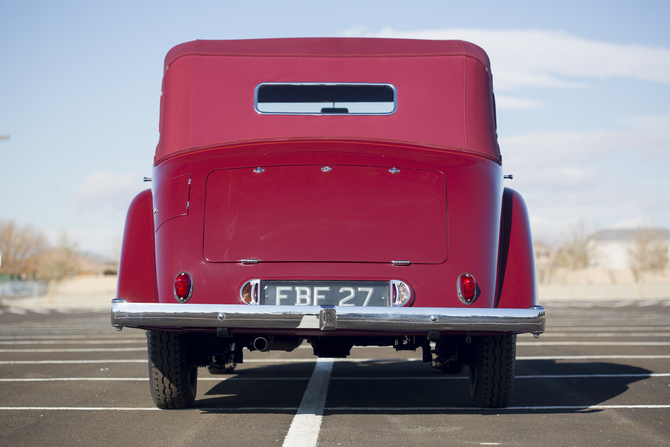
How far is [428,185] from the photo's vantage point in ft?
15.6

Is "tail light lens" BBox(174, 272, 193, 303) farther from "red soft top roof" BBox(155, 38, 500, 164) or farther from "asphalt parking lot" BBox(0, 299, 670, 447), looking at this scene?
"red soft top roof" BBox(155, 38, 500, 164)

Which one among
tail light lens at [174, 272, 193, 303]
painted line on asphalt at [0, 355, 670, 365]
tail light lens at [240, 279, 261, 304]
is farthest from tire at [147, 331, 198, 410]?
painted line on asphalt at [0, 355, 670, 365]

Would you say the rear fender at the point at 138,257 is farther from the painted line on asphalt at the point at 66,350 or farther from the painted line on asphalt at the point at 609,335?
the painted line on asphalt at the point at 609,335

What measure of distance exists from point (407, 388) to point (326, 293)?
271cm

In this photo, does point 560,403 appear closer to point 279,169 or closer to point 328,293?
point 328,293

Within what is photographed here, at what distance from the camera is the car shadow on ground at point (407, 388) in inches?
227

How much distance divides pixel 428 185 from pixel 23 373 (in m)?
5.91

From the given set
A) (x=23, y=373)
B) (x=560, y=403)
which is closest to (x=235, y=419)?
(x=560, y=403)

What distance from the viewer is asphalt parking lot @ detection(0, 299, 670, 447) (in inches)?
183

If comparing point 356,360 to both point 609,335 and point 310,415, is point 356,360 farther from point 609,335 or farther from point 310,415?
point 609,335

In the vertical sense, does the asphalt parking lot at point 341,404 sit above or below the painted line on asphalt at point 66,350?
above

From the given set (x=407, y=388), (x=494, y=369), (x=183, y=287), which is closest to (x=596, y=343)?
(x=407, y=388)

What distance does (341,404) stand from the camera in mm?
5863

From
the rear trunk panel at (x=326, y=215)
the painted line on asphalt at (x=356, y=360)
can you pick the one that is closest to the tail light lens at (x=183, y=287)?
the rear trunk panel at (x=326, y=215)
